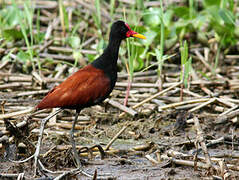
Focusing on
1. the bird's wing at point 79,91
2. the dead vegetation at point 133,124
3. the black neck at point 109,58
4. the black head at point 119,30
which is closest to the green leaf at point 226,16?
the dead vegetation at point 133,124

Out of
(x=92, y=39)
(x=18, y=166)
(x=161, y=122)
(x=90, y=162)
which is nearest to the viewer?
(x=18, y=166)

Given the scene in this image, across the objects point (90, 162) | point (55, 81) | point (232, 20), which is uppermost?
point (232, 20)

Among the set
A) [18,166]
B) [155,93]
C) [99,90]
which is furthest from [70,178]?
[155,93]

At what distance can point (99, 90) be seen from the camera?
4363 mm

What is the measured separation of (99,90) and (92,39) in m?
3.51

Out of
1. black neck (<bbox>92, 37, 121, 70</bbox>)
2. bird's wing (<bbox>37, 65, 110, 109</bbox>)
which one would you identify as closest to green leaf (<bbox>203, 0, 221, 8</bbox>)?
black neck (<bbox>92, 37, 121, 70</bbox>)

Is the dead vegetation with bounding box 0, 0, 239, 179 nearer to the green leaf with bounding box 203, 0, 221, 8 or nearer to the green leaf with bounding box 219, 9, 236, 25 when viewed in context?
the green leaf with bounding box 219, 9, 236, 25

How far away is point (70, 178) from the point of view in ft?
12.8

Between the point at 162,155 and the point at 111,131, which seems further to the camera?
the point at 111,131

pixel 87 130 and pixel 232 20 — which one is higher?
pixel 232 20

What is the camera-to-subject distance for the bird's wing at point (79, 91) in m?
4.30

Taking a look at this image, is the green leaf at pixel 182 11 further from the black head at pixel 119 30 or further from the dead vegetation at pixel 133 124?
the black head at pixel 119 30

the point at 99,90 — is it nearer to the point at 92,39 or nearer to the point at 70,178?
the point at 70,178

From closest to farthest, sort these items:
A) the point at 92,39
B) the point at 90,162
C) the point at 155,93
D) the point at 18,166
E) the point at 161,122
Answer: the point at 18,166
the point at 90,162
the point at 161,122
the point at 155,93
the point at 92,39
